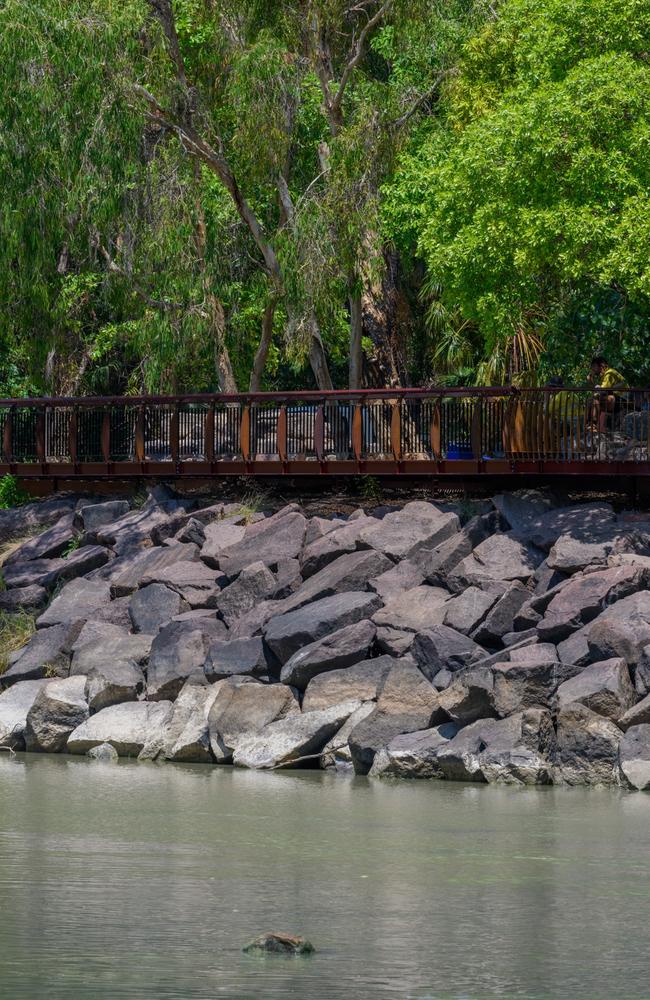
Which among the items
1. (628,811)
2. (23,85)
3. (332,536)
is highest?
(23,85)

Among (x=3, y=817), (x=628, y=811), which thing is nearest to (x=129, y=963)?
(x=3, y=817)

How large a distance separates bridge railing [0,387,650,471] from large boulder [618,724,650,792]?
284 inches

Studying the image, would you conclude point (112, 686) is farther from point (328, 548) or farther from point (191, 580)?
point (328, 548)

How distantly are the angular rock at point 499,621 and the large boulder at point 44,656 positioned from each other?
6007mm

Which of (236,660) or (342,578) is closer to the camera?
(236,660)

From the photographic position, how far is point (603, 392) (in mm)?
25609

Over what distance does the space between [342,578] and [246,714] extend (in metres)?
3.14

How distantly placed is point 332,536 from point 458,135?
916 centimetres

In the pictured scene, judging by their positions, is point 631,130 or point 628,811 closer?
point 628,811

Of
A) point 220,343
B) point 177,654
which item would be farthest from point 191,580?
point 220,343

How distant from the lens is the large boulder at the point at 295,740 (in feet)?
67.1

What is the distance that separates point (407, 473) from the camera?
88.9ft

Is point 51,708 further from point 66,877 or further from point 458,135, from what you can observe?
point 458,135

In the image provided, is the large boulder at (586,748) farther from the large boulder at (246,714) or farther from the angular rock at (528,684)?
the large boulder at (246,714)
